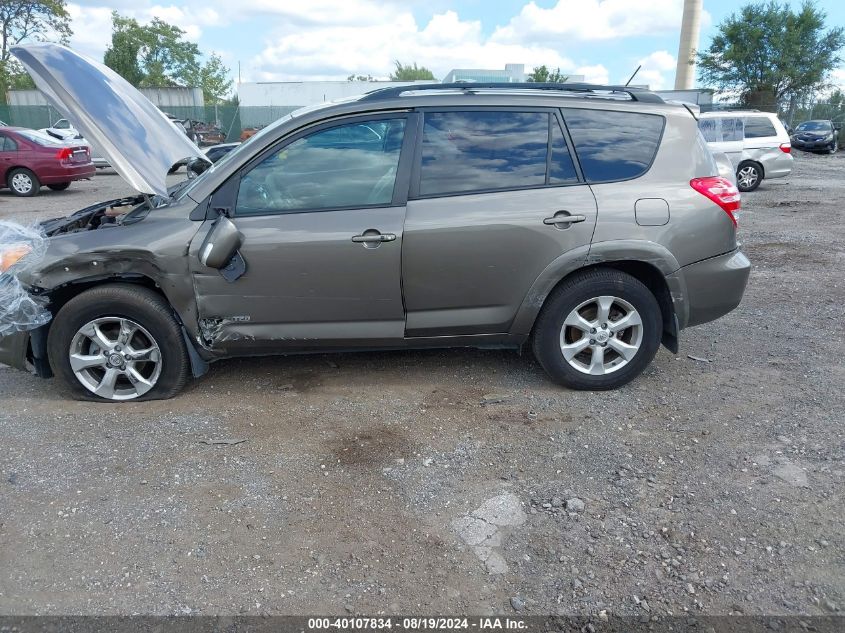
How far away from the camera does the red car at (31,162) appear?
14.5m

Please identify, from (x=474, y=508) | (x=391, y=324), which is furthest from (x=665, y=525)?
(x=391, y=324)

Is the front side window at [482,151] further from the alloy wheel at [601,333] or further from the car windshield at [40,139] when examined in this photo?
the car windshield at [40,139]

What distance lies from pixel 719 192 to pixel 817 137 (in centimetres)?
2992

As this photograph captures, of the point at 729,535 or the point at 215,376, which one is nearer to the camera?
the point at 729,535

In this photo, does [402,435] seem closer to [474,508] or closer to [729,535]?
[474,508]

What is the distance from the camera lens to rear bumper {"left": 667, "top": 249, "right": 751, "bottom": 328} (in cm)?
402

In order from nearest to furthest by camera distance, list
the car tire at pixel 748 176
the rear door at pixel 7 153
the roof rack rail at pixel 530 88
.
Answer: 1. the roof rack rail at pixel 530 88
2. the rear door at pixel 7 153
3. the car tire at pixel 748 176

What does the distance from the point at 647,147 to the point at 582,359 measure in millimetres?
1397

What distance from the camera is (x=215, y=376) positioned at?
4.46 metres

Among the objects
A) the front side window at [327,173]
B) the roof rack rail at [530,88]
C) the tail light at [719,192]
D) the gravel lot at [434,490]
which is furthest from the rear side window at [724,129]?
the front side window at [327,173]

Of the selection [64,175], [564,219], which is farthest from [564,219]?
[64,175]

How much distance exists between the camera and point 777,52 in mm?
35469

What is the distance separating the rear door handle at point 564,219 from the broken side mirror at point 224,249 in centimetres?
181

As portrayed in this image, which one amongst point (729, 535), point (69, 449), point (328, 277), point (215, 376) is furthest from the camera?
point (215, 376)
